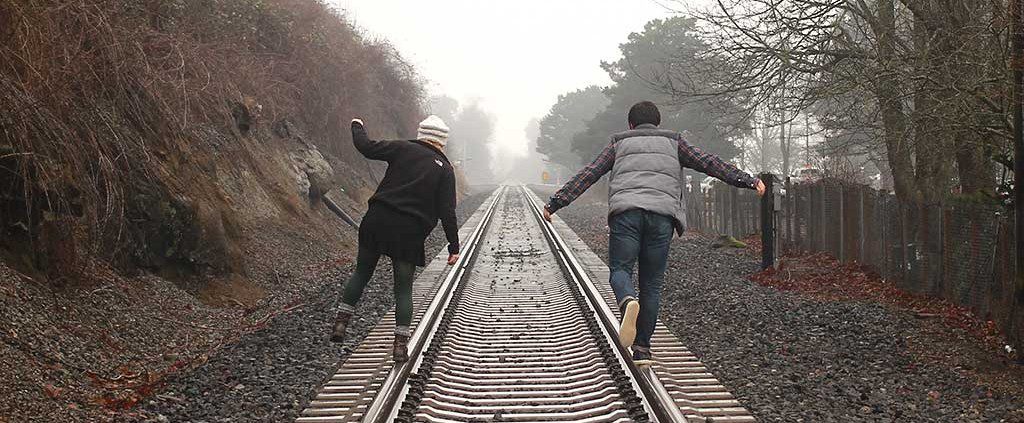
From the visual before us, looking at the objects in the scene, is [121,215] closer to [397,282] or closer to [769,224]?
[397,282]

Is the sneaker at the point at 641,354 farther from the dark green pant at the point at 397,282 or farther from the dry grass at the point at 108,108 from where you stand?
the dry grass at the point at 108,108

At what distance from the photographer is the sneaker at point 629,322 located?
5328 mm

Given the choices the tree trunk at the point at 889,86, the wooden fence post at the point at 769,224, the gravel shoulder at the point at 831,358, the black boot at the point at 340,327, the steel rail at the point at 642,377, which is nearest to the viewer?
the steel rail at the point at 642,377

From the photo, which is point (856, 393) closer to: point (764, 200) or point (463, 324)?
point (463, 324)

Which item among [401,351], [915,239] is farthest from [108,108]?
[915,239]

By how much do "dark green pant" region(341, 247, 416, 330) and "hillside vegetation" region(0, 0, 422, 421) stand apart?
1203mm

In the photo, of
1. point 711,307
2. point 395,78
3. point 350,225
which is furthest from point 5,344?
point 395,78

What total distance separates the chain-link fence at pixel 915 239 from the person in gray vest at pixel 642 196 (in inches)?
108

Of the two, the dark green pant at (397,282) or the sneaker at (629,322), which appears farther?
the dark green pant at (397,282)

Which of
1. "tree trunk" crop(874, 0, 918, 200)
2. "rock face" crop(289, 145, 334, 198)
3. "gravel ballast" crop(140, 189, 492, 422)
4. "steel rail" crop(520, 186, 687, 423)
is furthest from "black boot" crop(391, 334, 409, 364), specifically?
"rock face" crop(289, 145, 334, 198)

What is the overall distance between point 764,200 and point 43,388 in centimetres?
955

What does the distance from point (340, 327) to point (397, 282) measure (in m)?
0.53

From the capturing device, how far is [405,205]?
5.74 m

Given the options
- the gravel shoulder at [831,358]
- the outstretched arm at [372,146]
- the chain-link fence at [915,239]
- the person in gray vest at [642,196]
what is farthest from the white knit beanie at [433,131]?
the chain-link fence at [915,239]
